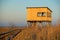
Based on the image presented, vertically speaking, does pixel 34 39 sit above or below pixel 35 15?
below

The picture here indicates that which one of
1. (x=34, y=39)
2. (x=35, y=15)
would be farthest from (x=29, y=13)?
(x=34, y=39)

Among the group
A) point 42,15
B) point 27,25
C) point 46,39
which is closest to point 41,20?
point 42,15

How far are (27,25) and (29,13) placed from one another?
2.87 m

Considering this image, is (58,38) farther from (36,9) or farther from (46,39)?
(36,9)

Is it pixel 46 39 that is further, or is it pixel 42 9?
pixel 42 9

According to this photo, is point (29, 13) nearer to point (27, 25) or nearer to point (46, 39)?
point (27, 25)

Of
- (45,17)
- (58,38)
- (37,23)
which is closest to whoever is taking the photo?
(58,38)

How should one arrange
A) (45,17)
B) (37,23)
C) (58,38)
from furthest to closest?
(37,23) → (45,17) → (58,38)

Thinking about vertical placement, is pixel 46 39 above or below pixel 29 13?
below

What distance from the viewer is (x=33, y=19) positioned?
21.5 meters

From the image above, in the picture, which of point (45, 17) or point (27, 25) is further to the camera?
point (27, 25)

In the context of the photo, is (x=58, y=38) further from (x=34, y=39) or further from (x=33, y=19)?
(x=33, y=19)

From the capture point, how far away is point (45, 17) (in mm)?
20844

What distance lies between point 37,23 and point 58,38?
13.7m
